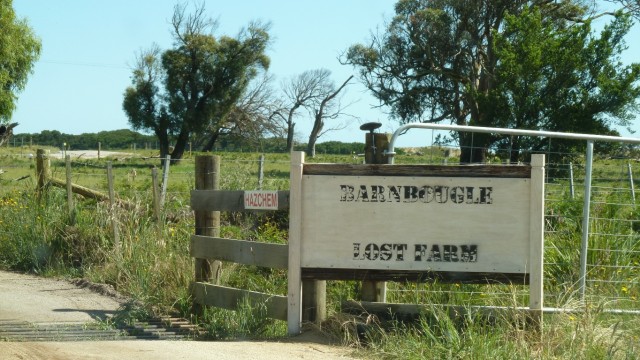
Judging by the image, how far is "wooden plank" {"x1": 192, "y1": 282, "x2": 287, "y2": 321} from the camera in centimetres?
864

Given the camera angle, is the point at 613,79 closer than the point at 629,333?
No

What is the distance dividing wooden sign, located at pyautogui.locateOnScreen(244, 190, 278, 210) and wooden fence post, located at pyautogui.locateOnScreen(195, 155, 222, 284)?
888 millimetres

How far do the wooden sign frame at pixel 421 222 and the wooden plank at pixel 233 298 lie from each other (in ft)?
1.97

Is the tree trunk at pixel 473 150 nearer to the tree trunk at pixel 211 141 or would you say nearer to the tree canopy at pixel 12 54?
the tree canopy at pixel 12 54

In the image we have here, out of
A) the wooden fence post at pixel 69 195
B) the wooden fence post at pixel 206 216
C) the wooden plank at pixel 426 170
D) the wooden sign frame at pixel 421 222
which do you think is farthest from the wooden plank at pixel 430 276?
the wooden fence post at pixel 69 195

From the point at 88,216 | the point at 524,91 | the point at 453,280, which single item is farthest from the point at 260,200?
the point at 524,91

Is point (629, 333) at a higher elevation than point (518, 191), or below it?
below

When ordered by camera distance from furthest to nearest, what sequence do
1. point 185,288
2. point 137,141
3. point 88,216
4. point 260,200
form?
1. point 137,141
2. point 88,216
3. point 185,288
4. point 260,200

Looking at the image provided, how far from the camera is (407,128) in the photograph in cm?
951

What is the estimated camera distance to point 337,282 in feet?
33.0

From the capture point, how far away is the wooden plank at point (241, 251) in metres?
8.59

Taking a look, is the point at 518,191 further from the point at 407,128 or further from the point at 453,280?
the point at 407,128

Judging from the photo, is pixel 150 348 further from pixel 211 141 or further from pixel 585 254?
pixel 211 141

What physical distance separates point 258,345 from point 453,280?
1846 mm
